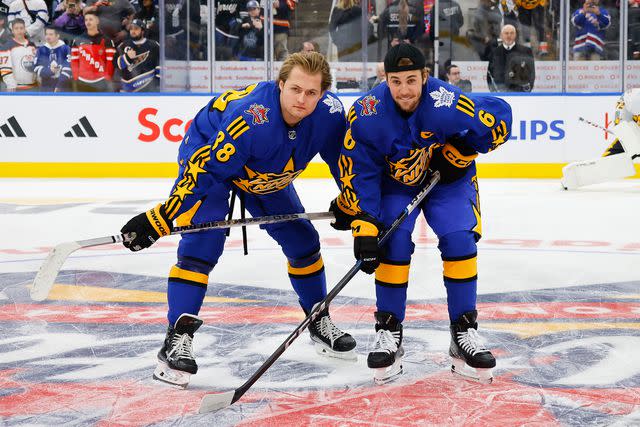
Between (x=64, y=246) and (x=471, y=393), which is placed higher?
(x=64, y=246)

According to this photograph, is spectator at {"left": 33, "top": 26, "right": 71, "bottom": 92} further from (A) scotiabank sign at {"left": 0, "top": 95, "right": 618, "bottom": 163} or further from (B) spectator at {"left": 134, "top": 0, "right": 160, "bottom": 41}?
(B) spectator at {"left": 134, "top": 0, "right": 160, "bottom": 41}

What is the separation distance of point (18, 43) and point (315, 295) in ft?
21.2

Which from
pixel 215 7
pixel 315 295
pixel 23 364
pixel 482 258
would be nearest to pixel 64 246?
pixel 23 364

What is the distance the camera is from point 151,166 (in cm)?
804

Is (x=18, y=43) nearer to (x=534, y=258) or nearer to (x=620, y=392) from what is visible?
(x=534, y=258)

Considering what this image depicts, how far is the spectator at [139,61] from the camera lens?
26.9 ft

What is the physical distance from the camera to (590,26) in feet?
26.6

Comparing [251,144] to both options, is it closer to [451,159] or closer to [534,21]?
[451,159]

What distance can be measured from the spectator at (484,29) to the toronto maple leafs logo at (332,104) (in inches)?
229

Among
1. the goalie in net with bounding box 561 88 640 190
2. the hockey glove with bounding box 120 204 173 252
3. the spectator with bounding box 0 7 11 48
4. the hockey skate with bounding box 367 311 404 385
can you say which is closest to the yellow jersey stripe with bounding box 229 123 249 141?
the hockey glove with bounding box 120 204 173 252

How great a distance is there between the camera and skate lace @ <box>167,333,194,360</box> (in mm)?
2486

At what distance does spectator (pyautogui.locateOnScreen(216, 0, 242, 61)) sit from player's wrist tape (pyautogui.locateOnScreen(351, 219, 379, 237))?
6.10 metres

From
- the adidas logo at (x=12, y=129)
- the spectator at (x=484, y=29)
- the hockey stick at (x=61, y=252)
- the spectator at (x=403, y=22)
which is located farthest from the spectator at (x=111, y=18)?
the hockey stick at (x=61, y=252)

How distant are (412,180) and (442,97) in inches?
10.2
